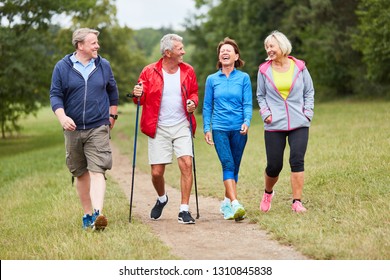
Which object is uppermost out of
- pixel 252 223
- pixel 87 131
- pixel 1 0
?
pixel 1 0

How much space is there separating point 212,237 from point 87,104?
7.21 ft

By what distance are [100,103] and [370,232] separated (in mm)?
3508

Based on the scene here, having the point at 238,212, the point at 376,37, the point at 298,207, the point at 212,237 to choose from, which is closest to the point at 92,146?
the point at 212,237

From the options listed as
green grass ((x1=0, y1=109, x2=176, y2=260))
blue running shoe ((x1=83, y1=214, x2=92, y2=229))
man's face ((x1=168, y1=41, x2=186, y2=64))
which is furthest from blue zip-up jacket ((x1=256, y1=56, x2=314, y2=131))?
blue running shoe ((x1=83, y1=214, x2=92, y2=229))

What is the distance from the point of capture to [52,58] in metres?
30.7

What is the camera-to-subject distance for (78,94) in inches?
306

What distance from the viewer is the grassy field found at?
6605 millimetres

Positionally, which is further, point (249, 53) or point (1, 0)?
point (249, 53)

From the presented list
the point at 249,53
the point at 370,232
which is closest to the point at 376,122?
the point at 370,232

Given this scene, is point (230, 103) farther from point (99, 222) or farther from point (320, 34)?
point (320, 34)

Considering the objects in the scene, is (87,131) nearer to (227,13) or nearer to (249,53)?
(249,53)

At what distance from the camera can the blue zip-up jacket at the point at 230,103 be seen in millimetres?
8453

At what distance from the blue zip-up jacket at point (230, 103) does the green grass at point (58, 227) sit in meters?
1.71
